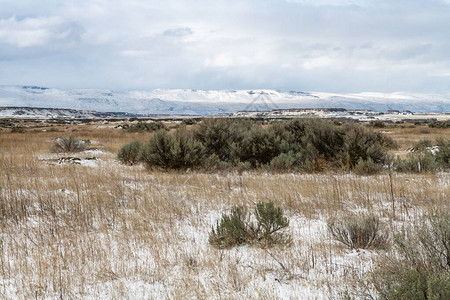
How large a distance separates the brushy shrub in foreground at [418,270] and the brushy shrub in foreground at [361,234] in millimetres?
673

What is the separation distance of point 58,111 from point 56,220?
205 m

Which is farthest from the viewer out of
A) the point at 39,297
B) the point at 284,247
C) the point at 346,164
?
the point at 346,164

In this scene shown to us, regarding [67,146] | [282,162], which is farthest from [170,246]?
[67,146]

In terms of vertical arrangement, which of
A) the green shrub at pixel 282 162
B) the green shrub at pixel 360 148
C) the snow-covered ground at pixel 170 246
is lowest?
the snow-covered ground at pixel 170 246

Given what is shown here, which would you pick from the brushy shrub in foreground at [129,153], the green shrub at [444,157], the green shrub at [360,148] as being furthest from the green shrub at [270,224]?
the brushy shrub in foreground at [129,153]

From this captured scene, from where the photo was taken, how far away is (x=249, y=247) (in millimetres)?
4070

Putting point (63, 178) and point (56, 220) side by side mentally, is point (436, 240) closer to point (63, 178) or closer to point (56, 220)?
point (56, 220)

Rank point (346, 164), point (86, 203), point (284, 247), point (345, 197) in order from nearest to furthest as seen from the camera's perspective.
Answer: point (284, 247) < point (86, 203) < point (345, 197) < point (346, 164)

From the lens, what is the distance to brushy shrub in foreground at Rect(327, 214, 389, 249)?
13.0 feet

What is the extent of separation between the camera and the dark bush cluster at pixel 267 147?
10406mm

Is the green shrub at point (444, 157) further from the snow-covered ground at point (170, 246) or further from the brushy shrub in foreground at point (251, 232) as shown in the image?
the brushy shrub in foreground at point (251, 232)

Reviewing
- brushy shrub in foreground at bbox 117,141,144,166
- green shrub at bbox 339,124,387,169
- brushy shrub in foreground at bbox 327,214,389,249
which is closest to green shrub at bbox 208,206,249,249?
brushy shrub in foreground at bbox 327,214,389,249

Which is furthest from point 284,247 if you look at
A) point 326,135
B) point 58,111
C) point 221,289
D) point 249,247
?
point 58,111

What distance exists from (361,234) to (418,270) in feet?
4.43
